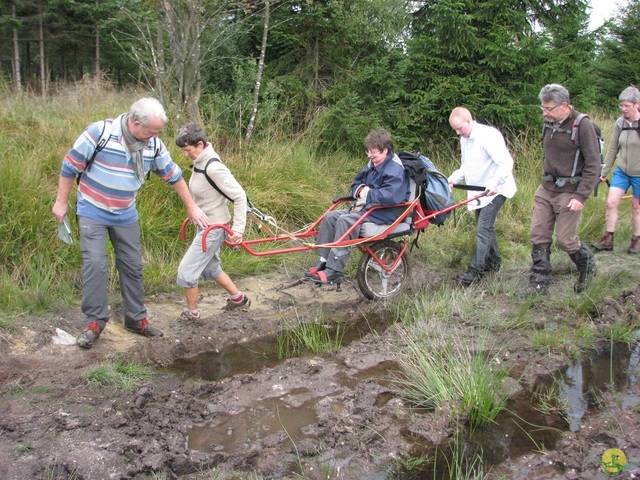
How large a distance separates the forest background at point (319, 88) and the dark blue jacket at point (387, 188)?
202cm

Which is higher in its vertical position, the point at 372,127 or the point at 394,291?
the point at 372,127

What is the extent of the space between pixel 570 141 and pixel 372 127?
15.9 feet

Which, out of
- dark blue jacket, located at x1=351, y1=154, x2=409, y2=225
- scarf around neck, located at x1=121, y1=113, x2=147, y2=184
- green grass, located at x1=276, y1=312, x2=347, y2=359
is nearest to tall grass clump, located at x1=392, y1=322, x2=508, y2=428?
green grass, located at x1=276, y1=312, x2=347, y2=359

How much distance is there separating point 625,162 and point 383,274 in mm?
4106

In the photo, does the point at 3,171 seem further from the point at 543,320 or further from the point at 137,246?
the point at 543,320

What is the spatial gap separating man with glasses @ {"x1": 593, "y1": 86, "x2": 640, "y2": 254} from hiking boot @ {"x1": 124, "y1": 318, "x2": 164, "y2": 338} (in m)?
6.41

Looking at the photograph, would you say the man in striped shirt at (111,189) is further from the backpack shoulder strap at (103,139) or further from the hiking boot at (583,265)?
the hiking boot at (583,265)

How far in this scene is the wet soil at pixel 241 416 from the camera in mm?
3773

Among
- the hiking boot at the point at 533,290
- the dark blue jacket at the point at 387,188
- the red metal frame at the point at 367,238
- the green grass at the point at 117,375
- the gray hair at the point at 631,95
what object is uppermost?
the gray hair at the point at 631,95

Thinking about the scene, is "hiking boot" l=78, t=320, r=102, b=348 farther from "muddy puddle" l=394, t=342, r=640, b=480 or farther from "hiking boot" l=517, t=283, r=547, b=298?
"hiking boot" l=517, t=283, r=547, b=298

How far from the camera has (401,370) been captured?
514 cm

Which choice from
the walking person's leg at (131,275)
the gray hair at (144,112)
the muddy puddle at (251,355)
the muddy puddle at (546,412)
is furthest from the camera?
the walking person's leg at (131,275)

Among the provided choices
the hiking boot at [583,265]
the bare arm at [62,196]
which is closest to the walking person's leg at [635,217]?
the hiking boot at [583,265]

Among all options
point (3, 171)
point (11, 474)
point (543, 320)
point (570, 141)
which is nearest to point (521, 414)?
point (543, 320)
